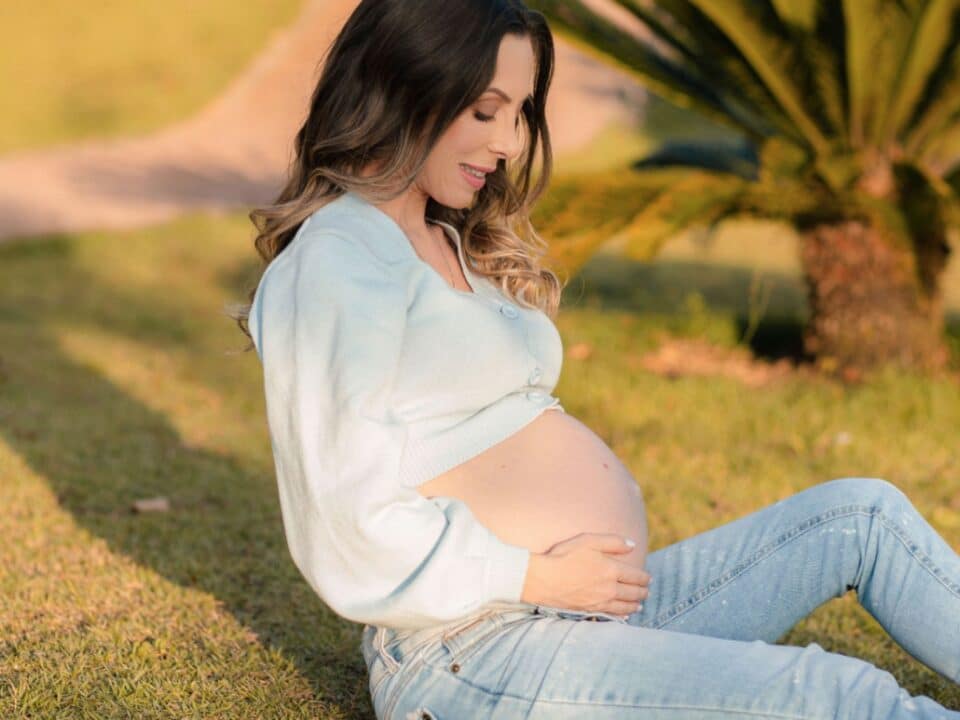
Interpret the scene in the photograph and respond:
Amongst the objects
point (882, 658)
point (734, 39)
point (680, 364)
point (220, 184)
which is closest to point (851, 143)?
point (734, 39)

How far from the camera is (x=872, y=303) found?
605 cm

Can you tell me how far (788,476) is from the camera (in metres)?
4.71

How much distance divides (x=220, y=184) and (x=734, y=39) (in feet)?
31.8

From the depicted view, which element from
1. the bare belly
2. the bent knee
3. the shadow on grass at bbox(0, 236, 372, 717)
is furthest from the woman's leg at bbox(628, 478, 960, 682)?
the shadow on grass at bbox(0, 236, 372, 717)

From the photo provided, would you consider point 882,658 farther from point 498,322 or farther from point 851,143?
point 851,143

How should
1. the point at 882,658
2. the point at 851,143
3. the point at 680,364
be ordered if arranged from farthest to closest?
the point at 680,364
the point at 851,143
the point at 882,658

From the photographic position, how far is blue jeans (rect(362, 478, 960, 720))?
186 cm

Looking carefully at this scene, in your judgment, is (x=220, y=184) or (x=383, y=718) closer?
(x=383, y=718)

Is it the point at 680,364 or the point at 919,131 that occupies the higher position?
the point at 919,131

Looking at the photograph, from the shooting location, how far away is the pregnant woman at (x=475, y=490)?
192 cm

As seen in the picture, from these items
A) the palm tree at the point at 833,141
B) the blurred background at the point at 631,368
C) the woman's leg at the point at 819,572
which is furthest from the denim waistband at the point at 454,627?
the palm tree at the point at 833,141

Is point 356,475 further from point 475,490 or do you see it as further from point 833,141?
point 833,141

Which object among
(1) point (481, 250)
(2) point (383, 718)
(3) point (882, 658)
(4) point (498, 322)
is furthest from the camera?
(3) point (882, 658)

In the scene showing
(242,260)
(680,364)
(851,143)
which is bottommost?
(242,260)
